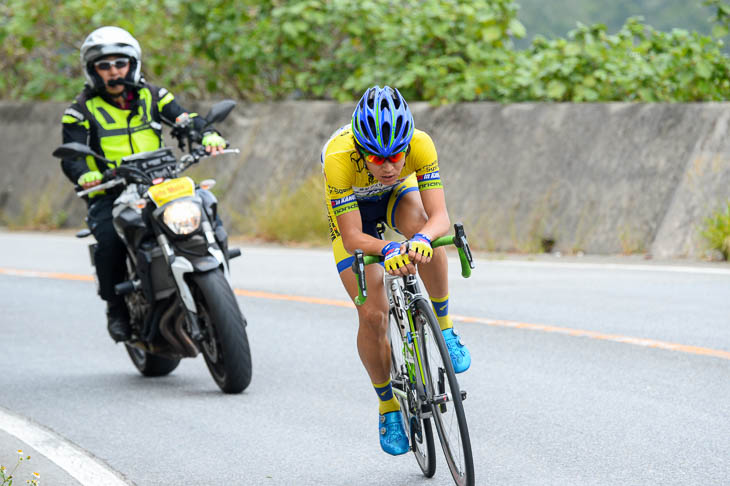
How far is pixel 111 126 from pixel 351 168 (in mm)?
2907

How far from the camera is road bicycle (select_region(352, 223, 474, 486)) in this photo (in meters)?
4.99

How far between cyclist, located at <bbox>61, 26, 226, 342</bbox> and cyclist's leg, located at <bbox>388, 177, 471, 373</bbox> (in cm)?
219

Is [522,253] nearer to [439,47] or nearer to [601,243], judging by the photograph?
[601,243]

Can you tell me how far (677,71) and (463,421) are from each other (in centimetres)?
1068

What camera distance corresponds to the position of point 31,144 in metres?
20.8

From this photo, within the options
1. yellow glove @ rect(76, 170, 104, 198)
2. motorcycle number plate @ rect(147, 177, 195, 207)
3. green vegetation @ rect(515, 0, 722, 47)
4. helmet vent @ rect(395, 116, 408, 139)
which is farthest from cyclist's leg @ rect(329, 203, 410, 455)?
green vegetation @ rect(515, 0, 722, 47)

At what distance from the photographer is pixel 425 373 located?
17.3 feet

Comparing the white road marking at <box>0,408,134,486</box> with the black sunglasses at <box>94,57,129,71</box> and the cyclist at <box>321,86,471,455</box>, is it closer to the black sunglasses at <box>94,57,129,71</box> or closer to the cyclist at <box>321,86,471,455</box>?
the cyclist at <box>321,86,471,455</box>

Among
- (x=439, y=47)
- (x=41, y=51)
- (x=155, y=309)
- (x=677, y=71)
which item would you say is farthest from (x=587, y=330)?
(x=41, y=51)

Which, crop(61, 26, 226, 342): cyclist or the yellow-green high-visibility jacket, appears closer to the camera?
crop(61, 26, 226, 342): cyclist

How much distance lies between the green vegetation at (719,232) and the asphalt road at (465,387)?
19.9 inches

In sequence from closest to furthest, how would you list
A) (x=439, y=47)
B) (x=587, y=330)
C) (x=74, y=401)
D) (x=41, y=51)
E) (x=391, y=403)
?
(x=391, y=403), (x=74, y=401), (x=587, y=330), (x=439, y=47), (x=41, y=51)

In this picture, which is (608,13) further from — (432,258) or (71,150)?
(432,258)

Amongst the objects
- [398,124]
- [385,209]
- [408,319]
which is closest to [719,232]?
[385,209]
